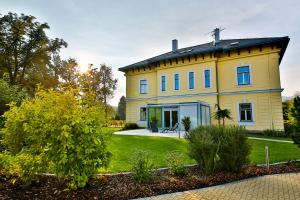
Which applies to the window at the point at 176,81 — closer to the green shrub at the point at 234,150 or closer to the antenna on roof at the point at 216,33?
the antenna on roof at the point at 216,33

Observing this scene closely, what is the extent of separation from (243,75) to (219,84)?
7.53ft

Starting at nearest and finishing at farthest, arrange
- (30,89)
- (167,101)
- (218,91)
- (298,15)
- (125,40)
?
(298,15) < (125,40) < (218,91) < (167,101) < (30,89)

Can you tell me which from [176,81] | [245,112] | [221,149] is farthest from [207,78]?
[221,149]

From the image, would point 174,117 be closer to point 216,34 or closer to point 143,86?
point 143,86

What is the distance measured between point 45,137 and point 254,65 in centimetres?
1925

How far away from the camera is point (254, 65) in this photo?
19734 mm

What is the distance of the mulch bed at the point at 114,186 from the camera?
15.9 feet

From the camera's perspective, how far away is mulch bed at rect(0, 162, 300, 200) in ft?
15.9

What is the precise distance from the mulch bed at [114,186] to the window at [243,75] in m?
15.0

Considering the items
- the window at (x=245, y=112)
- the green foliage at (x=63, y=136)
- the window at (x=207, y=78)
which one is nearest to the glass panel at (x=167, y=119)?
the window at (x=207, y=78)

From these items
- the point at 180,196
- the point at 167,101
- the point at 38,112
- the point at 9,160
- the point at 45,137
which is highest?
the point at 167,101

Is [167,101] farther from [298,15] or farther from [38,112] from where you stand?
[38,112]

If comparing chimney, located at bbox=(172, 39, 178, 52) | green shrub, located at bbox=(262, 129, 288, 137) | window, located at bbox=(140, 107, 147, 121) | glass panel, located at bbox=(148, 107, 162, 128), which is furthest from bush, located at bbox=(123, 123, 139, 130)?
green shrub, located at bbox=(262, 129, 288, 137)

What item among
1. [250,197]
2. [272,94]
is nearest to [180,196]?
[250,197]
